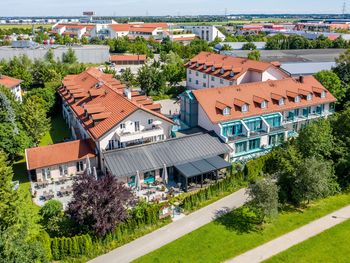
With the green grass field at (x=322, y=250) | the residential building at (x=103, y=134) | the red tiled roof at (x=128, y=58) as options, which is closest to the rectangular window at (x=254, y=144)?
the residential building at (x=103, y=134)

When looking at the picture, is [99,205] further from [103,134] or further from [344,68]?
[344,68]

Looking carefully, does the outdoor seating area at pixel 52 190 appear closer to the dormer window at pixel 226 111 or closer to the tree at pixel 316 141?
the dormer window at pixel 226 111

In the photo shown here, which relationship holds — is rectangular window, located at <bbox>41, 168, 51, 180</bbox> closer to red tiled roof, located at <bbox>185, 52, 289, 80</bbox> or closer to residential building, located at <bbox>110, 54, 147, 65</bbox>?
red tiled roof, located at <bbox>185, 52, 289, 80</bbox>

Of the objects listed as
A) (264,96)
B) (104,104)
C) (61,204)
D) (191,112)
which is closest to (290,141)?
(264,96)

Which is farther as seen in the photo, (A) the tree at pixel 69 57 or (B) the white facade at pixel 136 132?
(A) the tree at pixel 69 57

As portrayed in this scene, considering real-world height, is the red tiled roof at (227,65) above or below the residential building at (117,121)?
above

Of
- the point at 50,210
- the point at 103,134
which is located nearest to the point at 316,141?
the point at 103,134

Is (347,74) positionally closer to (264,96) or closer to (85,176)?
(264,96)
